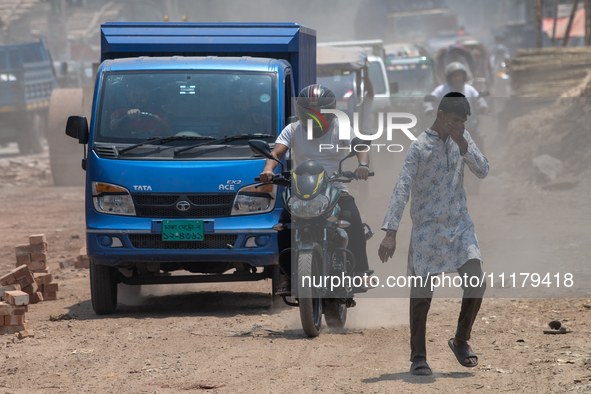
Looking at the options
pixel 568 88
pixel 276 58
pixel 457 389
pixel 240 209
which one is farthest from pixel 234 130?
pixel 568 88

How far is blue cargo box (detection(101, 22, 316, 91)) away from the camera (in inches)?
300

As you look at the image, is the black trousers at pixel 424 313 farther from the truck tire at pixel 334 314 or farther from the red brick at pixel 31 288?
the red brick at pixel 31 288

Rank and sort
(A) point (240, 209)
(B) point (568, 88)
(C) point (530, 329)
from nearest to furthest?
1. (C) point (530, 329)
2. (A) point (240, 209)
3. (B) point (568, 88)

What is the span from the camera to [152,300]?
8180 mm

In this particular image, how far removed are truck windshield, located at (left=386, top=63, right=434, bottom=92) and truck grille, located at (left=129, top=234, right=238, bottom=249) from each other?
18.3 metres

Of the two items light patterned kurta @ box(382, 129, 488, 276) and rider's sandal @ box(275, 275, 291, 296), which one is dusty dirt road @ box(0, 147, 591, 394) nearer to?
rider's sandal @ box(275, 275, 291, 296)

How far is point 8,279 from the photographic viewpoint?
24.3 feet

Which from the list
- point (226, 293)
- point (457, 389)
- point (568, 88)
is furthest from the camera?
point (568, 88)

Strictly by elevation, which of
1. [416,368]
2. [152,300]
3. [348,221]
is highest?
[348,221]

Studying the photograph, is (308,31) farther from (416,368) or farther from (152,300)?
(416,368)

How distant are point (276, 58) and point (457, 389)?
428 centimetres

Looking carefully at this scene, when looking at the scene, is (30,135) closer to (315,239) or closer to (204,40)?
(204,40)

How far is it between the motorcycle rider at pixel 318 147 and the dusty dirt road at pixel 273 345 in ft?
2.29

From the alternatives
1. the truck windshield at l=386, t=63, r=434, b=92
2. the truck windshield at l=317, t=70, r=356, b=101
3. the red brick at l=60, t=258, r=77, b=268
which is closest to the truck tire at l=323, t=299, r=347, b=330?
the red brick at l=60, t=258, r=77, b=268
